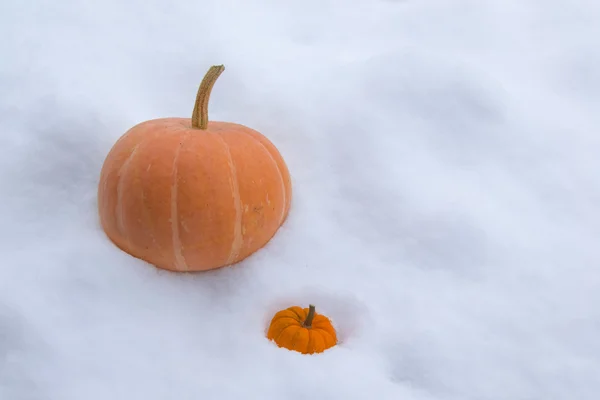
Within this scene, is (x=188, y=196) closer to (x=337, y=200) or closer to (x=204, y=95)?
(x=204, y=95)

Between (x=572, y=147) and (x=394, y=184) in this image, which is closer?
(x=394, y=184)

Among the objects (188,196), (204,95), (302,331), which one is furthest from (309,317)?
(204,95)

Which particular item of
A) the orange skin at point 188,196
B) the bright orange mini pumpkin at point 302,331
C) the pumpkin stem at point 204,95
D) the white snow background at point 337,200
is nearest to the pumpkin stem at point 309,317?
the bright orange mini pumpkin at point 302,331

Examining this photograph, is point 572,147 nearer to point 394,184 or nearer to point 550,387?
point 394,184

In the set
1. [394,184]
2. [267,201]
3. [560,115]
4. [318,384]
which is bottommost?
[318,384]

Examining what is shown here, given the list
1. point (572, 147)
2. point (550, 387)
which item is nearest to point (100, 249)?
point (550, 387)

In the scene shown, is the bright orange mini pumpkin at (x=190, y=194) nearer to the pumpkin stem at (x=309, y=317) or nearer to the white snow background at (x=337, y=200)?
the white snow background at (x=337, y=200)
